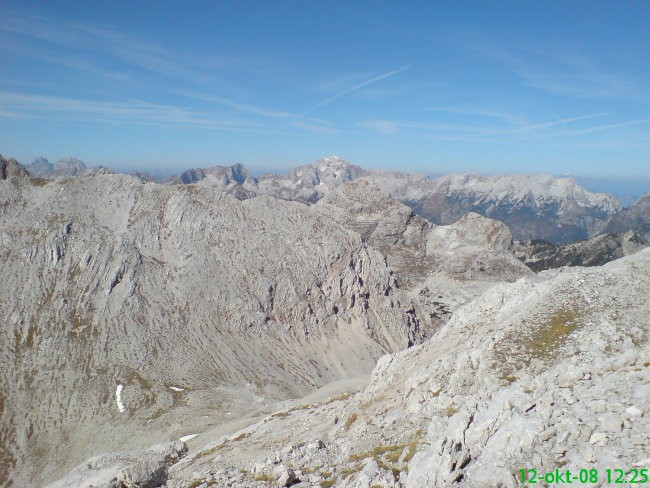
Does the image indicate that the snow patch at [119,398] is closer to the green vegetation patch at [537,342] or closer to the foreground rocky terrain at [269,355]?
the foreground rocky terrain at [269,355]

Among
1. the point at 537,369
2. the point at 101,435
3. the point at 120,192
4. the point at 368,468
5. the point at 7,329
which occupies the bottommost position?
the point at 101,435

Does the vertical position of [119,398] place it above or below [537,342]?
below

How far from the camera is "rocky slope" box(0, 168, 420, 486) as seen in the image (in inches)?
3625

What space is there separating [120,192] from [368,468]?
158785 mm

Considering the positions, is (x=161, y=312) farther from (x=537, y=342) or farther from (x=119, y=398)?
(x=537, y=342)

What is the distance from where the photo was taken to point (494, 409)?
21219 millimetres

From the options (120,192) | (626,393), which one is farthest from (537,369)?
(120,192)

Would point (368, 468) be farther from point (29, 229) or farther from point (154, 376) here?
point (29, 229)

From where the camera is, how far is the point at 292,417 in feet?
160
